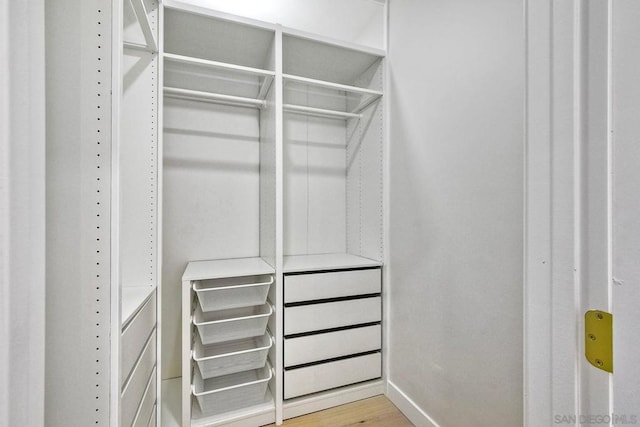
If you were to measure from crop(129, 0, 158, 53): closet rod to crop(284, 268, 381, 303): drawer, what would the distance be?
1.38m

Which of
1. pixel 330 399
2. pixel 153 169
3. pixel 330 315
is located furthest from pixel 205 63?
pixel 330 399

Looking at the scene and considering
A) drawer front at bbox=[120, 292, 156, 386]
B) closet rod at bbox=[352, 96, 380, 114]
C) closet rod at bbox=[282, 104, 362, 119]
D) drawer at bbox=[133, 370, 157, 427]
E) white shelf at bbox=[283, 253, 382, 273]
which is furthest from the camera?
closet rod at bbox=[352, 96, 380, 114]

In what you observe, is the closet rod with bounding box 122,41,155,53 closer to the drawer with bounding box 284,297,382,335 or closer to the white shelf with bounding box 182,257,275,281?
the white shelf with bounding box 182,257,275,281

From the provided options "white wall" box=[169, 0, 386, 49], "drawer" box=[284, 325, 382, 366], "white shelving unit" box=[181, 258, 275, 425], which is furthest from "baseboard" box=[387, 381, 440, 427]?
"white wall" box=[169, 0, 386, 49]

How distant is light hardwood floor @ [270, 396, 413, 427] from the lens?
64.4 inches

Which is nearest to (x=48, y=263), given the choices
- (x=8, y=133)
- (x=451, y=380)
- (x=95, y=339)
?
(x=95, y=339)

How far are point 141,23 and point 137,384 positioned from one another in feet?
4.94

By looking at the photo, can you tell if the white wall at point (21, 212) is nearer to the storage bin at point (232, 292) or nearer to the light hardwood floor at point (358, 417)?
the storage bin at point (232, 292)

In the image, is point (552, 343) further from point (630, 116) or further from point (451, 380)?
point (451, 380)

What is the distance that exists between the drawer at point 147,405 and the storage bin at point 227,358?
0.67ft

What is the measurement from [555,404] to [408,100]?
5.24ft

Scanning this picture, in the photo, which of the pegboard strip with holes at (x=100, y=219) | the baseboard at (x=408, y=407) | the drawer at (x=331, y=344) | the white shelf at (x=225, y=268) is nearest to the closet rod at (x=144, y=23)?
the pegboard strip with holes at (x=100, y=219)

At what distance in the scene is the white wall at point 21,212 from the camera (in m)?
0.43

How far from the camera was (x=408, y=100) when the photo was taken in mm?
1717
